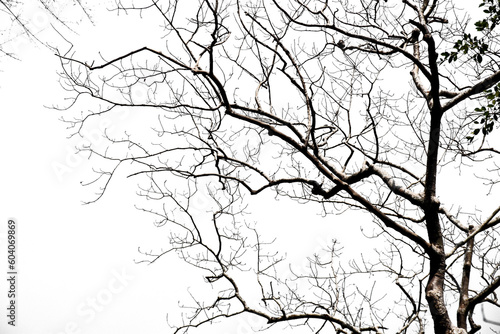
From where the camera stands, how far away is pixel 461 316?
471 centimetres

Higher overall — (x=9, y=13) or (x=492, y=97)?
(x=492, y=97)

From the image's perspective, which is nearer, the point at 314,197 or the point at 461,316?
the point at 461,316

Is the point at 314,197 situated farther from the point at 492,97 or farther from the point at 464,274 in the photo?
the point at 492,97

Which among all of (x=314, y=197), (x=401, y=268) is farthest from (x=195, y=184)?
(x=401, y=268)

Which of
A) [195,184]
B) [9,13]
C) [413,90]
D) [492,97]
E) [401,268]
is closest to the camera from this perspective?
[9,13]

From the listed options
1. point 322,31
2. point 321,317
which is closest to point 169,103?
point 322,31

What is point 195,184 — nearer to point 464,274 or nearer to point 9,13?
point 9,13

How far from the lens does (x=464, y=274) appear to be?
5223 millimetres

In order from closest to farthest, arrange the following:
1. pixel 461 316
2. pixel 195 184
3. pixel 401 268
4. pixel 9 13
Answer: pixel 9 13 → pixel 461 316 → pixel 401 268 → pixel 195 184

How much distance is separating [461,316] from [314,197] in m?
2.28

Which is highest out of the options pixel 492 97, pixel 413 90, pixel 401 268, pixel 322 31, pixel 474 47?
pixel 413 90

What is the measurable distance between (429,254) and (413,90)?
7.73ft

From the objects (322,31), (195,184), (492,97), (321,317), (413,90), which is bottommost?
(321,317)

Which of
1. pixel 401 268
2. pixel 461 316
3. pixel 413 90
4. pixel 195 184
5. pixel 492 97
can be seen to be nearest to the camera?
pixel 492 97
